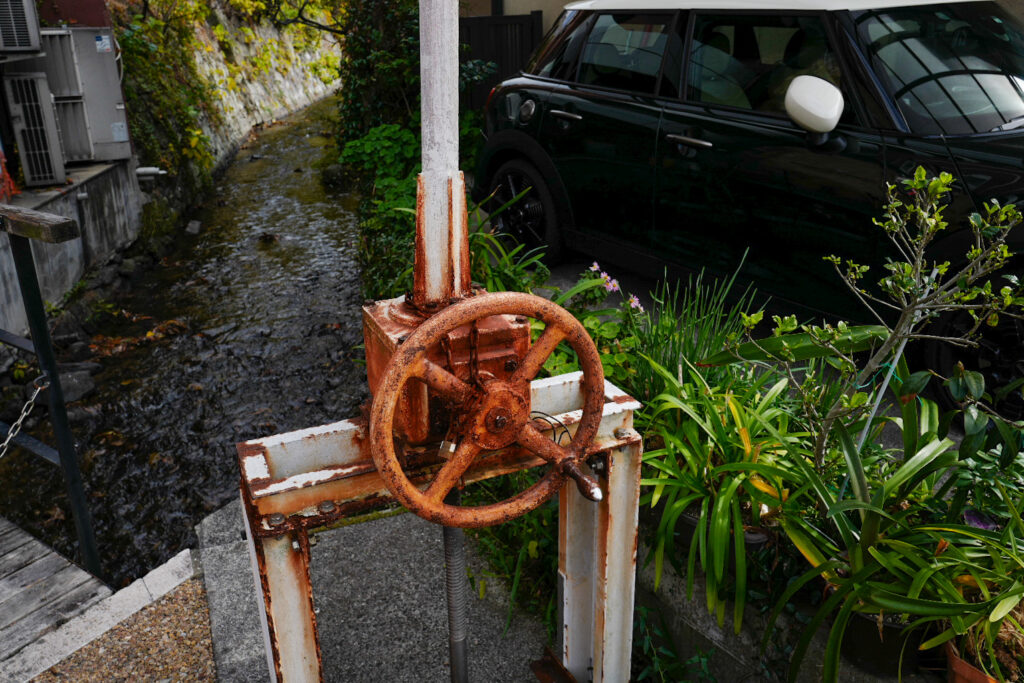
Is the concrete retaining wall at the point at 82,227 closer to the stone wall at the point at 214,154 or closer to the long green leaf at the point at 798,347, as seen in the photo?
the stone wall at the point at 214,154

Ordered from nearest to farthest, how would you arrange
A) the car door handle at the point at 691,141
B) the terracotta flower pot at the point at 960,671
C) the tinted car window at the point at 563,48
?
the terracotta flower pot at the point at 960,671 < the car door handle at the point at 691,141 < the tinted car window at the point at 563,48

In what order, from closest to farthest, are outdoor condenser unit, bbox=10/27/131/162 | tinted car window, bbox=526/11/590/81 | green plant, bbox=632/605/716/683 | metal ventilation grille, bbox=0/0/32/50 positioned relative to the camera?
green plant, bbox=632/605/716/683, tinted car window, bbox=526/11/590/81, metal ventilation grille, bbox=0/0/32/50, outdoor condenser unit, bbox=10/27/131/162

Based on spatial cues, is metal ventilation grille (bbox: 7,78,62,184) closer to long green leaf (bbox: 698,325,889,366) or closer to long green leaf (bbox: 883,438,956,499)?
long green leaf (bbox: 698,325,889,366)

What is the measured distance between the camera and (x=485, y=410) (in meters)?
1.71

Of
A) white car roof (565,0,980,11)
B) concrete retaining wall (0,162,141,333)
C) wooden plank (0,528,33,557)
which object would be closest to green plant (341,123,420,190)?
concrete retaining wall (0,162,141,333)

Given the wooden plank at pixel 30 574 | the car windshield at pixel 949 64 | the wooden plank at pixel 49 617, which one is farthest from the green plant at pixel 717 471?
the wooden plank at pixel 30 574

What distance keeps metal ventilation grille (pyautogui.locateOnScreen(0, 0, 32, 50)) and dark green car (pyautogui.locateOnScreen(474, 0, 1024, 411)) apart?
169 inches

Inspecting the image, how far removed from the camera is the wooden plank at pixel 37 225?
286 cm

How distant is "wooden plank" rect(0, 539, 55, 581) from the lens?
10.5 feet

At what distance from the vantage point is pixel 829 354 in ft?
8.46

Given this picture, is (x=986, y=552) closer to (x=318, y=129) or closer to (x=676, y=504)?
(x=676, y=504)

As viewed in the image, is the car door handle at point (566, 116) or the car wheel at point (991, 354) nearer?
the car wheel at point (991, 354)

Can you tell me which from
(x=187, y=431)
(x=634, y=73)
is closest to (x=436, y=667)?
(x=187, y=431)

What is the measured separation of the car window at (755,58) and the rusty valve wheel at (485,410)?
2703 millimetres
